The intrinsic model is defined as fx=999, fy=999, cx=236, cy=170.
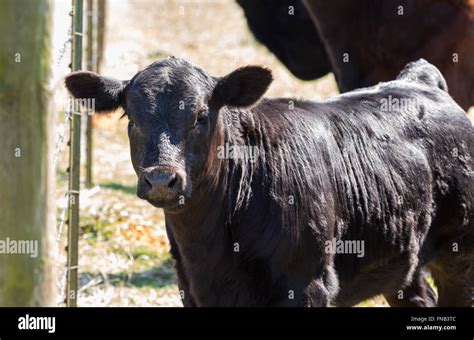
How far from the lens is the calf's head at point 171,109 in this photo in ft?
17.3

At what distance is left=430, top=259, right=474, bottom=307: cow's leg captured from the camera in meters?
7.06

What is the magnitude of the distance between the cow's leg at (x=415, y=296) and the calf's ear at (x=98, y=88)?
99.2 inches

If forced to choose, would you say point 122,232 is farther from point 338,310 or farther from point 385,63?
point 338,310

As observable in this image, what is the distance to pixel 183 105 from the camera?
220 inches

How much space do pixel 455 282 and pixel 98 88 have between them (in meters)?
2.98

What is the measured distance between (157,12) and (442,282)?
20416mm
